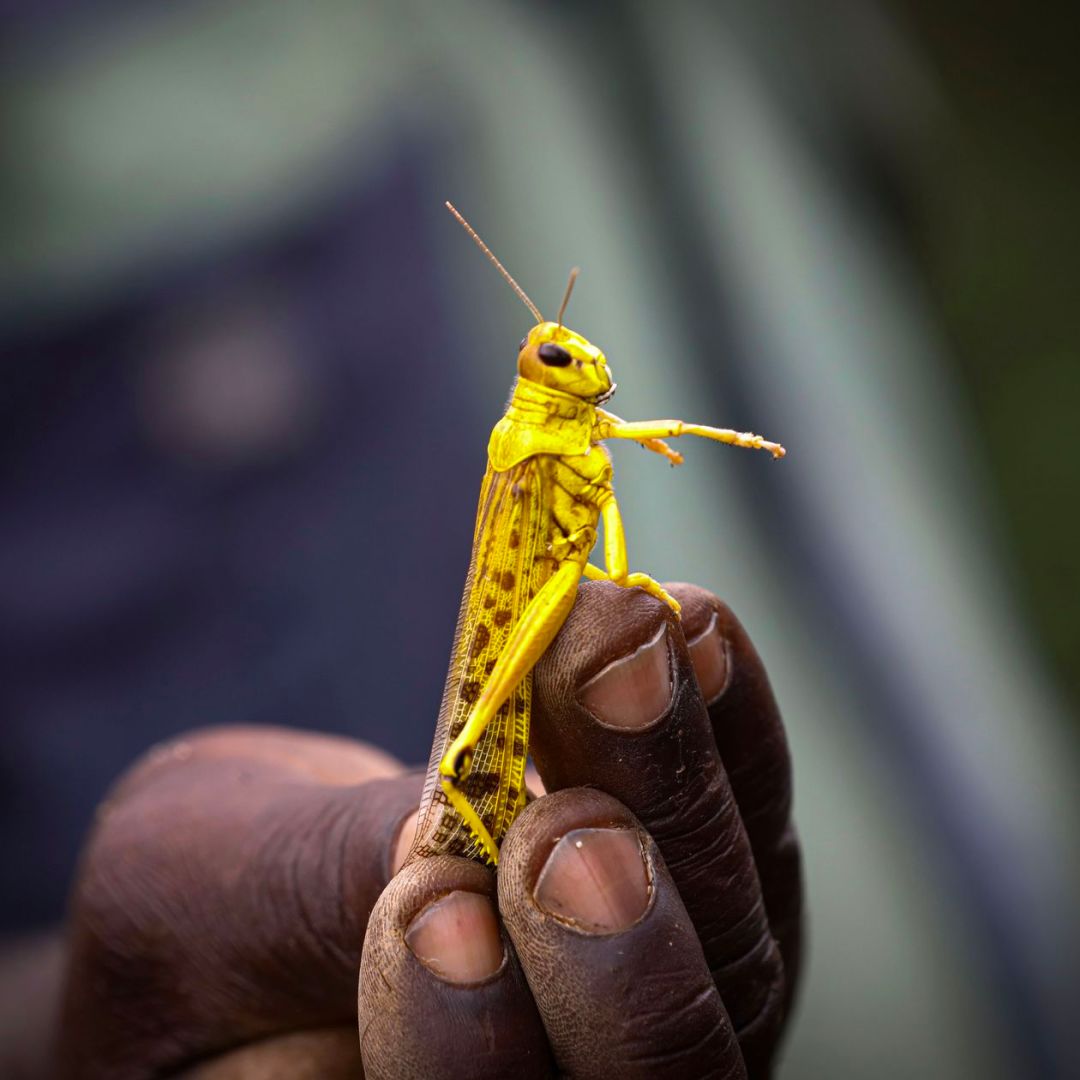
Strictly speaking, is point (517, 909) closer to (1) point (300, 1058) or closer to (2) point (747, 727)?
(2) point (747, 727)

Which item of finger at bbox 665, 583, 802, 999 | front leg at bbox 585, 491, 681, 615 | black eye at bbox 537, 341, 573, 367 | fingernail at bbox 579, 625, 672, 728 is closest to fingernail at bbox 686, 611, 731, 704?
finger at bbox 665, 583, 802, 999

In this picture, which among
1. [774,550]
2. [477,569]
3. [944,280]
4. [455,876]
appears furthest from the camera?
[944,280]

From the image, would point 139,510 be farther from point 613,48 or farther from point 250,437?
point 613,48

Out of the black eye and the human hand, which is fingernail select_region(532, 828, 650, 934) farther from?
the black eye

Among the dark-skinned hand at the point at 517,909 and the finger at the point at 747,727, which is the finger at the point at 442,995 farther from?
the finger at the point at 747,727

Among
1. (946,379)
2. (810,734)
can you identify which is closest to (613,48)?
(946,379)
